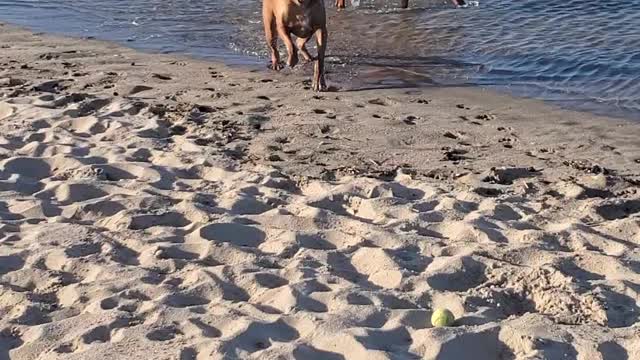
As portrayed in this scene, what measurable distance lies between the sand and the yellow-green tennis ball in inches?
1.6

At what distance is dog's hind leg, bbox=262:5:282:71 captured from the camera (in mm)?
8602

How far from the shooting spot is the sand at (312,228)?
3.49 meters

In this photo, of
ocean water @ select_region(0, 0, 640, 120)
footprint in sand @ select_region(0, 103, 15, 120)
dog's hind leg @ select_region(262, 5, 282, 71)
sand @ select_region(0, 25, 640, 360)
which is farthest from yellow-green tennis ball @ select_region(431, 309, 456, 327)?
dog's hind leg @ select_region(262, 5, 282, 71)

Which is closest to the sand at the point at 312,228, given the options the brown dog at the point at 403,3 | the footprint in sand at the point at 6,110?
the footprint in sand at the point at 6,110

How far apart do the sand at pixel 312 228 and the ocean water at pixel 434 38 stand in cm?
92

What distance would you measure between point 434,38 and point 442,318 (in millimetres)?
7185

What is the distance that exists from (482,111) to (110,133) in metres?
2.97

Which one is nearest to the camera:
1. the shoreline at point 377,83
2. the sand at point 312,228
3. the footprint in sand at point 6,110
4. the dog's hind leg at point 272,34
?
the sand at point 312,228

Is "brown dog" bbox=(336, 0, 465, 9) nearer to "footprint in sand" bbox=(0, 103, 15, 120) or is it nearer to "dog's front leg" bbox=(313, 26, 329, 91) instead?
"dog's front leg" bbox=(313, 26, 329, 91)

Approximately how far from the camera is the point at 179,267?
4.13 meters

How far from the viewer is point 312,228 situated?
15.0ft

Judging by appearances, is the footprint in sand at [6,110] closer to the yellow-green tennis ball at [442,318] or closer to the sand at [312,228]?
the sand at [312,228]

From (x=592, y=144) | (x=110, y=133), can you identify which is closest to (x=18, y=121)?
(x=110, y=133)

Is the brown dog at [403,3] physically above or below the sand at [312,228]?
above
